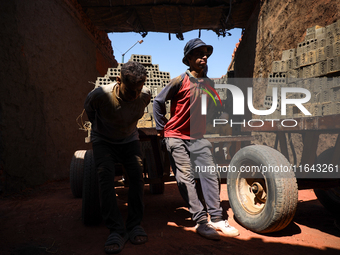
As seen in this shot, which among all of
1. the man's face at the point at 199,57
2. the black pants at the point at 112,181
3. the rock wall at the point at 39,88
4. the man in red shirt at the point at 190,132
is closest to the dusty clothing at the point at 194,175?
the man in red shirt at the point at 190,132

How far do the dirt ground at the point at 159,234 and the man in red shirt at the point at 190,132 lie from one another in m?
0.34

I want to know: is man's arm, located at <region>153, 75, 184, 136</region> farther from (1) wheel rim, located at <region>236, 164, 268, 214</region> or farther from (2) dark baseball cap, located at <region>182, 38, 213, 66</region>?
(1) wheel rim, located at <region>236, 164, 268, 214</region>

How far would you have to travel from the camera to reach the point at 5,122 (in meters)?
4.50

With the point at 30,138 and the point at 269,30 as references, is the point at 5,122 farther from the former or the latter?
the point at 269,30

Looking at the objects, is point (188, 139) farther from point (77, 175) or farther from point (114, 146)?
point (77, 175)

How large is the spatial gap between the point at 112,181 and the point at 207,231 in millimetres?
1121

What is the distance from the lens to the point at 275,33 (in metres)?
6.39

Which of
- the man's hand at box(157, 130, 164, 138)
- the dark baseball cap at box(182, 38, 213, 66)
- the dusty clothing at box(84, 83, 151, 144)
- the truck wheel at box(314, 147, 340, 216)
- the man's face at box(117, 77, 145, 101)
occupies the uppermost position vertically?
the dark baseball cap at box(182, 38, 213, 66)

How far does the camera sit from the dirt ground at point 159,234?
226 cm

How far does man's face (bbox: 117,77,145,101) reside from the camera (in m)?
2.33

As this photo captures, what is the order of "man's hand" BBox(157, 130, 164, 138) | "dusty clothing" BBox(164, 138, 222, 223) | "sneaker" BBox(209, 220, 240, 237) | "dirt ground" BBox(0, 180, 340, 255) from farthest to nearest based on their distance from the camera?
"man's hand" BBox(157, 130, 164, 138), "dusty clothing" BBox(164, 138, 222, 223), "sneaker" BBox(209, 220, 240, 237), "dirt ground" BBox(0, 180, 340, 255)

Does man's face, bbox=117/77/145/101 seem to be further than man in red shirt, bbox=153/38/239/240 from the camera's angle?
No

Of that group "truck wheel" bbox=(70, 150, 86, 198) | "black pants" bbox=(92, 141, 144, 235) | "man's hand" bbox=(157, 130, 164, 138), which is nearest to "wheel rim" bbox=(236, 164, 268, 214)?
"man's hand" bbox=(157, 130, 164, 138)

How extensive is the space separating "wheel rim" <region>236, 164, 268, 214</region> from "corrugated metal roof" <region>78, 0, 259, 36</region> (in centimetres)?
593
